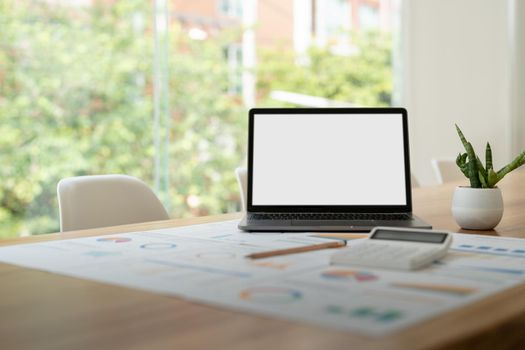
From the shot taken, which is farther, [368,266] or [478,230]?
[478,230]

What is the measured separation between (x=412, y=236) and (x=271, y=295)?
412 mm

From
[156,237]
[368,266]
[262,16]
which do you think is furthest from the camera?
[262,16]

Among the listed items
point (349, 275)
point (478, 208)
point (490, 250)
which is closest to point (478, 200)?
point (478, 208)

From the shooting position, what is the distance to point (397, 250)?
1269 millimetres

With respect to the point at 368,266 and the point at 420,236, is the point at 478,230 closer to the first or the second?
the point at 420,236

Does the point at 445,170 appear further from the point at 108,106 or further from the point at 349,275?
the point at 349,275

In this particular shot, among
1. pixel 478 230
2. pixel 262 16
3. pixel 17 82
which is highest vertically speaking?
pixel 262 16

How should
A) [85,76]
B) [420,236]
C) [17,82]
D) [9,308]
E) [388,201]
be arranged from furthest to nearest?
[85,76] < [17,82] < [388,201] < [420,236] < [9,308]

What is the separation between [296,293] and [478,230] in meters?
0.81

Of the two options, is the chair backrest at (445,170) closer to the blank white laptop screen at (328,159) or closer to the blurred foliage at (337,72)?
the blurred foliage at (337,72)

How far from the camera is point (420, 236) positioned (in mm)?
1355

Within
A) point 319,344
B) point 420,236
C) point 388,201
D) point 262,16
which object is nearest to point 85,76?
point 262,16

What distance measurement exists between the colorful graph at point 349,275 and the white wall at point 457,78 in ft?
16.5

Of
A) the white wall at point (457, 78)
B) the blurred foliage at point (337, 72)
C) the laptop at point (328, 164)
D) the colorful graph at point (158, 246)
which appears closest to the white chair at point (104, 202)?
the laptop at point (328, 164)
